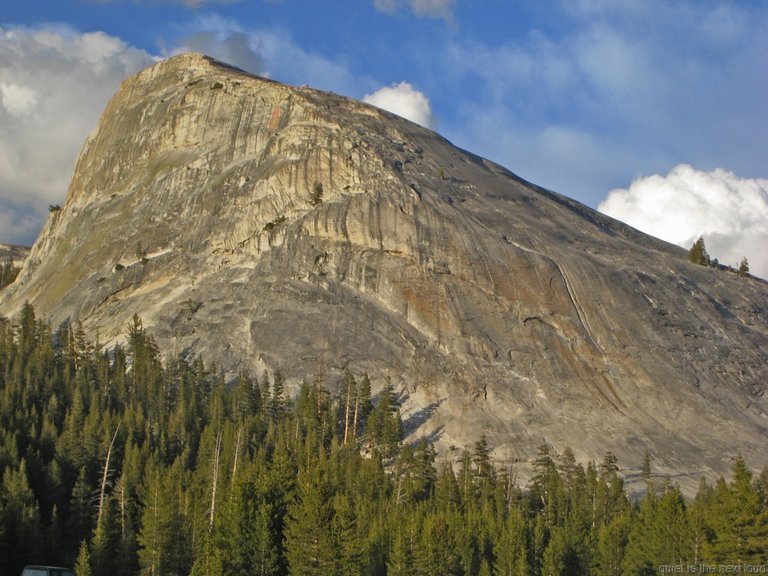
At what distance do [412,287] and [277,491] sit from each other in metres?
66.0

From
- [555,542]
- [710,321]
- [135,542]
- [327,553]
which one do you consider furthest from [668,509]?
[710,321]

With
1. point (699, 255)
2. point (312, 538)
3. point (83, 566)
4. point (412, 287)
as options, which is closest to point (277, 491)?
point (312, 538)

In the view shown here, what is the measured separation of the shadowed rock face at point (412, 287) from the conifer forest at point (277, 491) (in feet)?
18.7

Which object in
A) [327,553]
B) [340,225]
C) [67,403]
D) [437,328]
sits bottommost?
[327,553]

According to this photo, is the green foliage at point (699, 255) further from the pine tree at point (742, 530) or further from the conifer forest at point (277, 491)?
the pine tree at point (742, 530)

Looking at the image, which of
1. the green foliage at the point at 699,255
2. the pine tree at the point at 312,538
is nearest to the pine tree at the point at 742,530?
the pine tree at the point at 312,538

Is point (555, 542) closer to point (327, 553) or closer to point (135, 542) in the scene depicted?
point (327, 553)

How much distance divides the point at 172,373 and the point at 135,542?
131 feet

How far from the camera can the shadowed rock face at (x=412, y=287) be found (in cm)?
11275

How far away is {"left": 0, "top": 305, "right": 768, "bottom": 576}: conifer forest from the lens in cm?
5644

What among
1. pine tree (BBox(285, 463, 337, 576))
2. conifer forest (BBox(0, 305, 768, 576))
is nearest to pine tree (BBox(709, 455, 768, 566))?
conifer forest (BBox(0, 305, 768, 576))

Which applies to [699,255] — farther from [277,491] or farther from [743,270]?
[277,491]

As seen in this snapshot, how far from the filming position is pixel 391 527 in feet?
229

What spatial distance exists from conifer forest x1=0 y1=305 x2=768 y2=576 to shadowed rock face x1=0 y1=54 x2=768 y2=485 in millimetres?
5705
